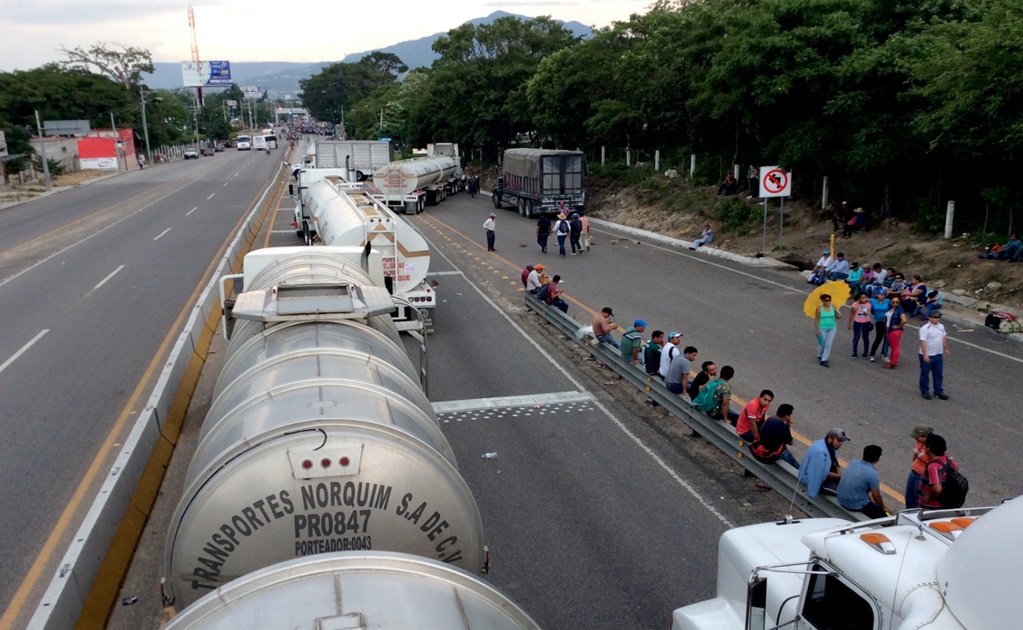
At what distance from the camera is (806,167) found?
2948cm

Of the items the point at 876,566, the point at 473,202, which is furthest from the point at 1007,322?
the point at 473,202

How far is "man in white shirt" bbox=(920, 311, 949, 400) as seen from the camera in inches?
495

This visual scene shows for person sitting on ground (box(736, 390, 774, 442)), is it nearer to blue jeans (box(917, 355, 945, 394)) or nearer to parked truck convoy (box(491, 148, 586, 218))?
blue jeans (box(917, 355, 945, 394))

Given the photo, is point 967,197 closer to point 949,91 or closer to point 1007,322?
point 949,91

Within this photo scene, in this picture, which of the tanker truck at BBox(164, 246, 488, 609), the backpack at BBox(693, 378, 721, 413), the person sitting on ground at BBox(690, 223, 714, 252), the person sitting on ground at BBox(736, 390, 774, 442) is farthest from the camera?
the person sitting on ground at BBox(690, 223, 714, 252)

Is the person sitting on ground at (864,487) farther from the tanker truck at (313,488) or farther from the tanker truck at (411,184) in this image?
the tanker truck at (411,184)

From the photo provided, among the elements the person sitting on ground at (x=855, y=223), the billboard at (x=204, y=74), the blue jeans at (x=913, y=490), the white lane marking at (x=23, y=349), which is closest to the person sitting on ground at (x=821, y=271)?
the person sitting on ground at (x=855, y=223)

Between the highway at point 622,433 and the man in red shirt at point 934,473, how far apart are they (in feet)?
6.20

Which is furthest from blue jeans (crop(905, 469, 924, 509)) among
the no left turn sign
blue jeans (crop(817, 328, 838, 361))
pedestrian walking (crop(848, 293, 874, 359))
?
the no left turn sign

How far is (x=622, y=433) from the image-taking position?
1189 cm

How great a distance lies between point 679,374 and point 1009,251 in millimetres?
12732

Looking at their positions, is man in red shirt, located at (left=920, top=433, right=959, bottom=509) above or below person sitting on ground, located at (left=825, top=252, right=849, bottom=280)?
above

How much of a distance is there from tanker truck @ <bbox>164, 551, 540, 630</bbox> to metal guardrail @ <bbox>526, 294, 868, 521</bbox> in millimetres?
5200

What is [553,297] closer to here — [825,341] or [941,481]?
[825,341]
